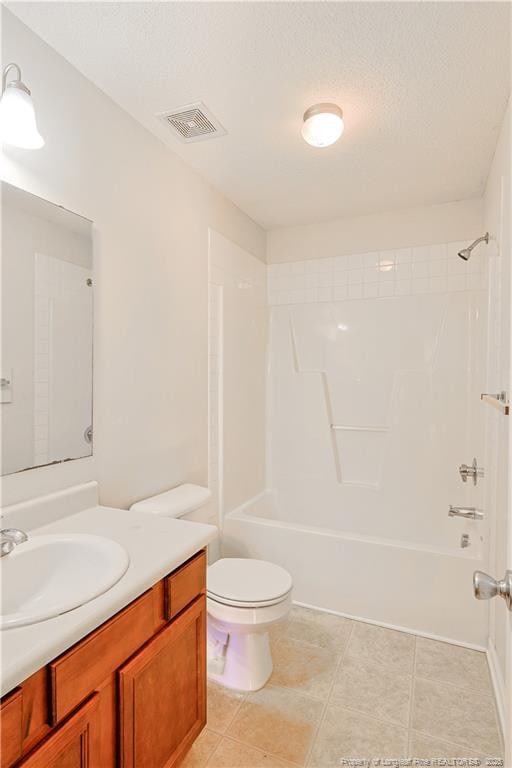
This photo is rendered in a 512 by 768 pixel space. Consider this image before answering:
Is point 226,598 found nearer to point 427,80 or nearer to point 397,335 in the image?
point 397,335

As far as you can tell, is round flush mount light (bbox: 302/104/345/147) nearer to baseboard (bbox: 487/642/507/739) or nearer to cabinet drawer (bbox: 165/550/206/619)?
cabinet drawer (bbox: 165/550/206/619)

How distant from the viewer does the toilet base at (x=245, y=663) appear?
1794mm

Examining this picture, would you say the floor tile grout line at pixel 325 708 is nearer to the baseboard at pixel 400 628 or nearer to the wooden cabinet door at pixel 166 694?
the baseboard at pixel 400 628

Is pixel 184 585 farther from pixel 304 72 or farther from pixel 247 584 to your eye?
pixel 304 72

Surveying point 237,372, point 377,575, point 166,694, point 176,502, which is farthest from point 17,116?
point 377,575

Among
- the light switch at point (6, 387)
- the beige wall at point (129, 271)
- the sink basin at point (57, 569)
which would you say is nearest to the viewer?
the sink basin at point (57, 569)

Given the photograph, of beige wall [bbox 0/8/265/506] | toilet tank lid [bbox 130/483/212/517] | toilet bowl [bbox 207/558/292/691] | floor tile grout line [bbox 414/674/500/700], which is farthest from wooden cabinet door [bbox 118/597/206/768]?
floor tile grout line [bbox 414/674/500/700]

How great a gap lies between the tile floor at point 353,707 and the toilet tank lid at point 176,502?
751 millimetres

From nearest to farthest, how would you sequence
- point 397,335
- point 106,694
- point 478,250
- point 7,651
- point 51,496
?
point 7,651 < point 106,694 < point 51,496 < point 478,250 < point 397,335

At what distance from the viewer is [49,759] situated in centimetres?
85

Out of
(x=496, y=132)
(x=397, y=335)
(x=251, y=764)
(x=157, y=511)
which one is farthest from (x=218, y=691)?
(x=496, y=132)

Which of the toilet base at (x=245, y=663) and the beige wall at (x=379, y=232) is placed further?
the beige wall at (x=379, y=232)

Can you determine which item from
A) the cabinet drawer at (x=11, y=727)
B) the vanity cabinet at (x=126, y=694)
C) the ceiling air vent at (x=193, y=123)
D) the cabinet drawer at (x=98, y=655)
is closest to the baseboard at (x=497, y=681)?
the vanity cabinet at (x=126, y=694)

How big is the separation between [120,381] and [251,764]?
146 centimetres
